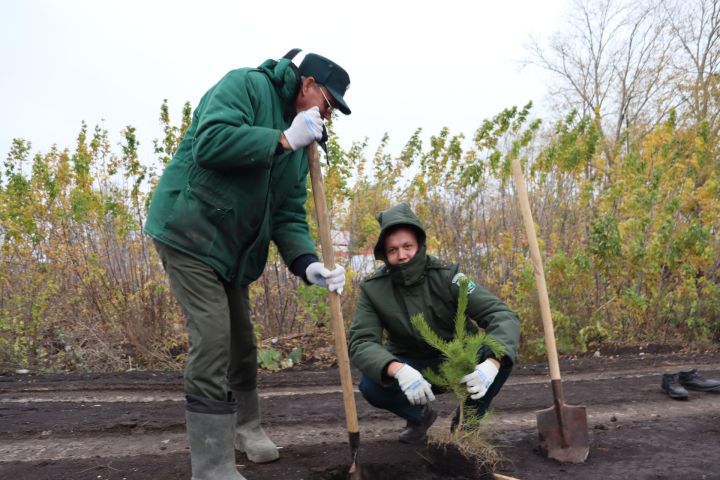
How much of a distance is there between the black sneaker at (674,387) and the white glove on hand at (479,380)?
6.73 ft

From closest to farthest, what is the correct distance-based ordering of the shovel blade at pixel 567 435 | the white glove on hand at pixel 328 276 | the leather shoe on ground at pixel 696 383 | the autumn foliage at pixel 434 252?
1. the white glove on hand at pixel 328 276
2. the shovel blade at pixel 567 435
3. the leather shoe on ground at pixel 696 383
4. the autumn foliage at pixel 434 252

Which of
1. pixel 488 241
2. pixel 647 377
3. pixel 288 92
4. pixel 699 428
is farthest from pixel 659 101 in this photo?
pixel 288 92

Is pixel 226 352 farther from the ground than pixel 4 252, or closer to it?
closer to it

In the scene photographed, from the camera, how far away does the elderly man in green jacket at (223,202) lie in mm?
2510

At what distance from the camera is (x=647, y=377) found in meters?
4.83

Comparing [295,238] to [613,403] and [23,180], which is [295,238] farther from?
[23,180]

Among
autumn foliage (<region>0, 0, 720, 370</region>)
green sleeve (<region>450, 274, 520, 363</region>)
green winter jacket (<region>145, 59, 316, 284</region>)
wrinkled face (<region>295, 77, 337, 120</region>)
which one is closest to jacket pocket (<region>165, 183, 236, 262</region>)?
green winter jacket (<region>145, 59, 316, 284</region>)

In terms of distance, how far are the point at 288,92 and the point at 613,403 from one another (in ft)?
10.1

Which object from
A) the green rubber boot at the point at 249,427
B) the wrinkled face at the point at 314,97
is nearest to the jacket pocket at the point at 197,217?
the wrinkled face at the point at 314,97

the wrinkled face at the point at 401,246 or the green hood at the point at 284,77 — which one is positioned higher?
the green hood at the point at 284,77

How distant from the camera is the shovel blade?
3003mm

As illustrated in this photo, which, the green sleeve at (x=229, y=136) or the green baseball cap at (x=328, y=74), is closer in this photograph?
the green sleeve at (x=229, y=136)

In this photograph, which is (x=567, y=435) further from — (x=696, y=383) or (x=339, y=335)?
(x=696, y=383)

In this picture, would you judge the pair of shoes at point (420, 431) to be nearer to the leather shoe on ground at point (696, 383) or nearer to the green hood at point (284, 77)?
the green hood at point (284, 77)
